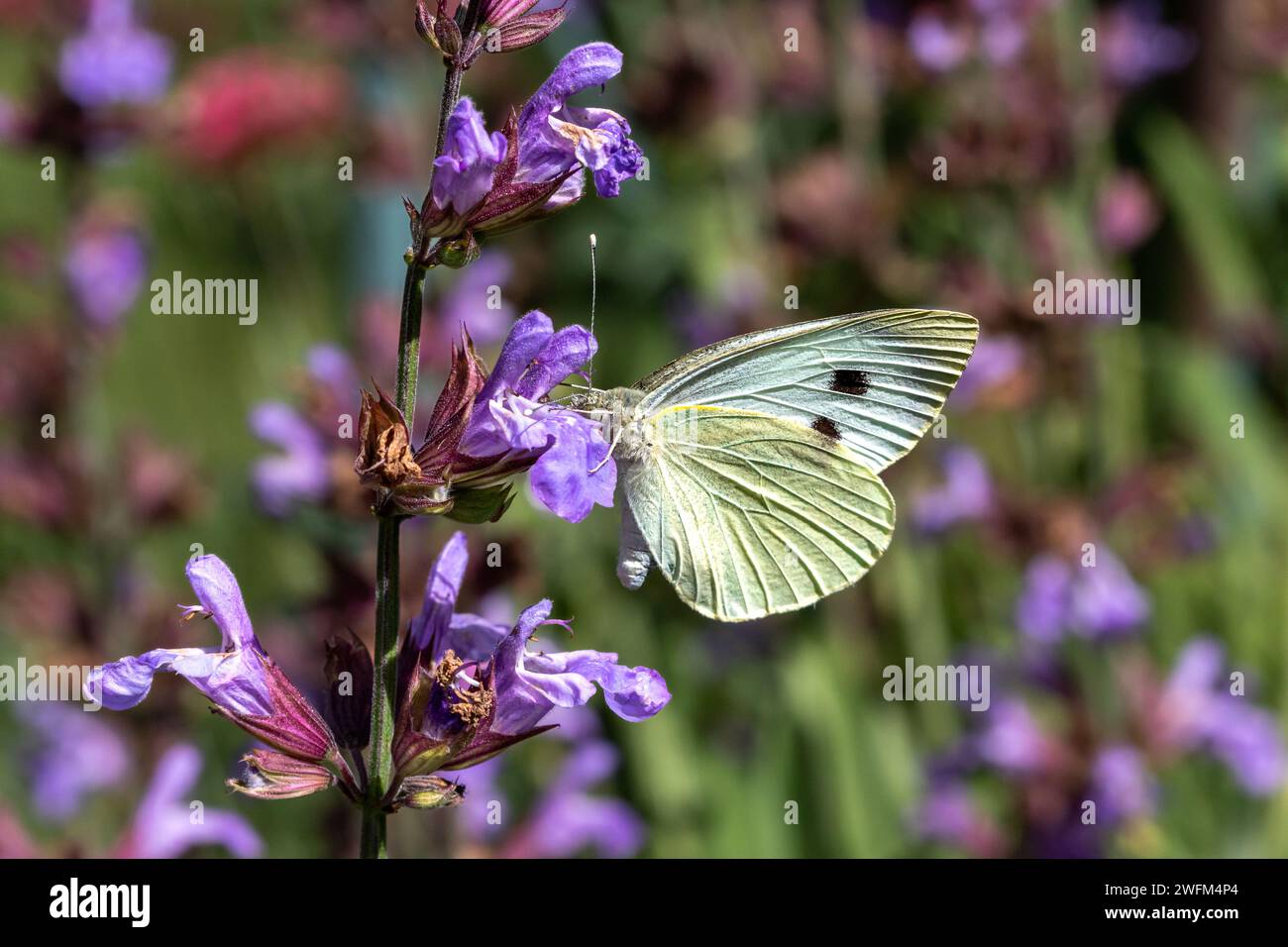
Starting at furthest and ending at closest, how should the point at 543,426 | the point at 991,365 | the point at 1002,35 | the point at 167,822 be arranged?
the point at 1002,35
the point at 991,365
the point at 167,822
the point at 543,426

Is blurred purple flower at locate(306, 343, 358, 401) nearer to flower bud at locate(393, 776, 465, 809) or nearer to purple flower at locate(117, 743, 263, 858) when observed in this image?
purple flower at locate(117, 743, 263, 858)

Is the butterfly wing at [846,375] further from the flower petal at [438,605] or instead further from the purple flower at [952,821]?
the purple flower at [952,821]

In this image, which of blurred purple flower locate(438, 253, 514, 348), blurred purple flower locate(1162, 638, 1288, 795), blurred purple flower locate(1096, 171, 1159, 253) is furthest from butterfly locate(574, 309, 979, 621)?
blurred purple flower locate(1162, 638, 1288, 795)

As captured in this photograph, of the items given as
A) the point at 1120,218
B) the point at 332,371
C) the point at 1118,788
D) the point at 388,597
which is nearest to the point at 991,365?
the point at 1120,218

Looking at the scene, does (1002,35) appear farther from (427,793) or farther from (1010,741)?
(427,793)

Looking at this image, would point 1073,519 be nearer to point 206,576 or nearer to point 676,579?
point 676,579
